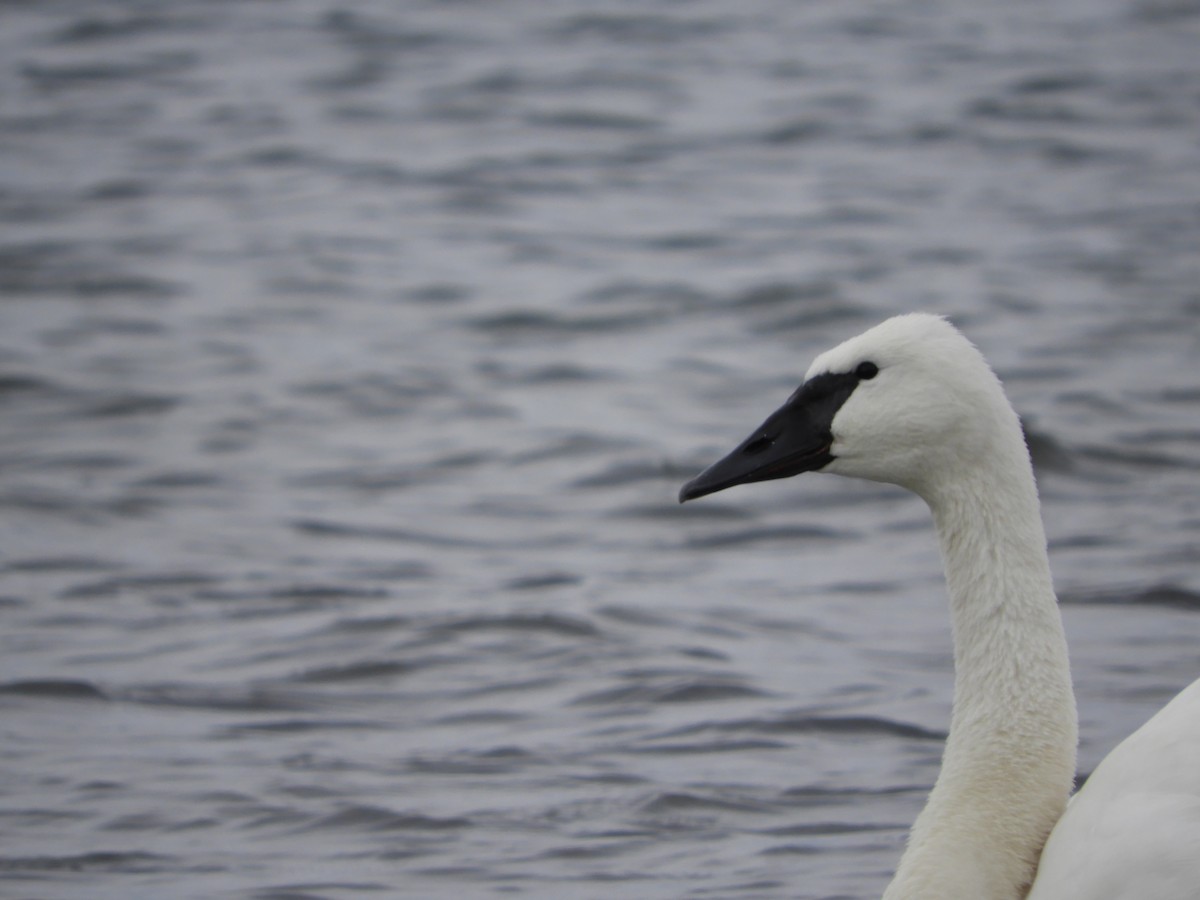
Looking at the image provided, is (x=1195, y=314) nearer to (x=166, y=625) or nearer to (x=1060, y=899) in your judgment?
(x=166, y=625)

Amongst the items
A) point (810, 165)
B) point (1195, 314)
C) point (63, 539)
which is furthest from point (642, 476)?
point (810, 165)

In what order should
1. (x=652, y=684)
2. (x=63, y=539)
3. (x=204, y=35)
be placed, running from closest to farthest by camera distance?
1. (x=652, y=684)
2. (x=63, y=539)
3. (x=204, y=35)

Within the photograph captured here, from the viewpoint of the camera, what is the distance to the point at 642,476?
961 cm

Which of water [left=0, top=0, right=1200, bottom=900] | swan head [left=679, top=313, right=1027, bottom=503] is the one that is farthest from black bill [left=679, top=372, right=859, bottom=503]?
water [left=0, top=0, right=1200, bottom=900]

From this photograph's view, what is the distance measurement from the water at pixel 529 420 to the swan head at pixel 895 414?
1339 millimetres

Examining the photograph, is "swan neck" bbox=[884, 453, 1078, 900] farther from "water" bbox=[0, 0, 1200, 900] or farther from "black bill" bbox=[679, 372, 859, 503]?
"water" bbox=[0, 0, 1200, 900]

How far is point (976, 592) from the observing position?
4426 millimetres

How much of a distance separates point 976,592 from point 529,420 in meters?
6.32

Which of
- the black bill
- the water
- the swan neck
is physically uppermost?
the black bill

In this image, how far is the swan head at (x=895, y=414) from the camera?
4316 millimetres

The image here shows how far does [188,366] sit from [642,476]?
3124 mm

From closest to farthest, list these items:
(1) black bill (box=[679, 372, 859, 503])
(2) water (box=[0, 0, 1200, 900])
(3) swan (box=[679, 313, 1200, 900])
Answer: (3) swan (box=[679, 313, 1200, 900]) → (1) black bill (box=[679, 372, 859, 503]) → (2) water (box=[0, 0, 1200, 900])

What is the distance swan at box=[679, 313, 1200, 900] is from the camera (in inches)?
167

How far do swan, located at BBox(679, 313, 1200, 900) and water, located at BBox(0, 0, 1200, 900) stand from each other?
3.37 feet
